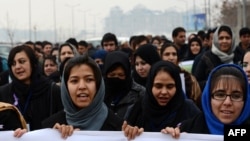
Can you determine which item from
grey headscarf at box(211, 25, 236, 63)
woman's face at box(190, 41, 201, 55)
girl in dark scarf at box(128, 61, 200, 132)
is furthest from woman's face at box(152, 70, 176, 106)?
woman's face at box(190, 41, 201, 55)

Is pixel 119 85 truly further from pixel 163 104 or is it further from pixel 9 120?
pixel 9 120

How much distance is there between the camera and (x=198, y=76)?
5762 mm

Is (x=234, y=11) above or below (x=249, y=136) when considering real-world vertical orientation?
above

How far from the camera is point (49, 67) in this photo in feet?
21.8

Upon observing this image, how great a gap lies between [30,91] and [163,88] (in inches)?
50.7

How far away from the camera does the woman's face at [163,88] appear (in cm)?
341

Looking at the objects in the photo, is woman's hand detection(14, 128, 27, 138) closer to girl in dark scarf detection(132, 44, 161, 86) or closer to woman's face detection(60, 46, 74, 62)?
girl in dark scarf detection(132, 44, 161, 86)

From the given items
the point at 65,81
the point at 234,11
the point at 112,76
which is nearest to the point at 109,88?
the point at 112,76

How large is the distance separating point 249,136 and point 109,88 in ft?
6.39

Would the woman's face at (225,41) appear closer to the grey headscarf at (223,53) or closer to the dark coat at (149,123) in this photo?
the grey headscarf at (223,53)

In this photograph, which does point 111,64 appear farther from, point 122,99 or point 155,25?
point 155,25

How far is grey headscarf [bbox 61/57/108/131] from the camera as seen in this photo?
9.96ft

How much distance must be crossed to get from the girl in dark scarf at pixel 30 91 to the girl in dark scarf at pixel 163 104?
2.96 ft

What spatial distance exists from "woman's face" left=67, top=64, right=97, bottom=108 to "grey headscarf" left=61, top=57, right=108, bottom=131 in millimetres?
28
